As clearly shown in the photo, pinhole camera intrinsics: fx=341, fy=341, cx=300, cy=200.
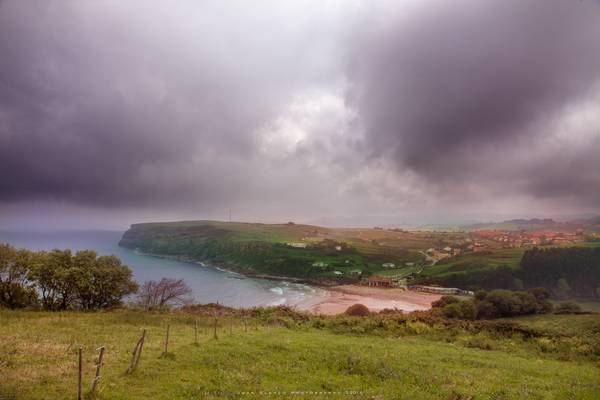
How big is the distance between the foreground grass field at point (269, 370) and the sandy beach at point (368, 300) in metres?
63.8

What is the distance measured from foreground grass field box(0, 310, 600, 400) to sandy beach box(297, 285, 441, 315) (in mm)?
63753

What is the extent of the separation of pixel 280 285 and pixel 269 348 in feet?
412

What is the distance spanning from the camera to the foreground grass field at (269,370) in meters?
15.8

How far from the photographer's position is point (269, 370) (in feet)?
65.6

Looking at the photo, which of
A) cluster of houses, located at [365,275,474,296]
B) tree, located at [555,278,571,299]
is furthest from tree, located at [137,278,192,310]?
tree, located at [555,278,571,299]

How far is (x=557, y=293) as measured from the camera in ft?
359

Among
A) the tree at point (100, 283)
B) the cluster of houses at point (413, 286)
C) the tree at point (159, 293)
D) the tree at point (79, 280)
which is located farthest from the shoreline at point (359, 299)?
the tree at point (79, 280)

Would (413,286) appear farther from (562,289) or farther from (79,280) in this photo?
(79,280)

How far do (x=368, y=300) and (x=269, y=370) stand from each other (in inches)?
3866

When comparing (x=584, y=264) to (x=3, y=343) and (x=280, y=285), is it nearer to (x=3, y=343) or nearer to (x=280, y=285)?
(x=280, y=285)

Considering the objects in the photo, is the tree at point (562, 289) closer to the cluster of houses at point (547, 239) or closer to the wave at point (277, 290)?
the cluster of houses at point (547, 239)

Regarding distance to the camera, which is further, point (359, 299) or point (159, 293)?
point (359, 299)

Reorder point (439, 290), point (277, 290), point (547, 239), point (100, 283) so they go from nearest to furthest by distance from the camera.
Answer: point (100, 283) → point (439, 290) → point (277, 290) → point (547, 239)

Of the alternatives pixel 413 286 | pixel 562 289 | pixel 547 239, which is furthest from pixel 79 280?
pixel 547 239
